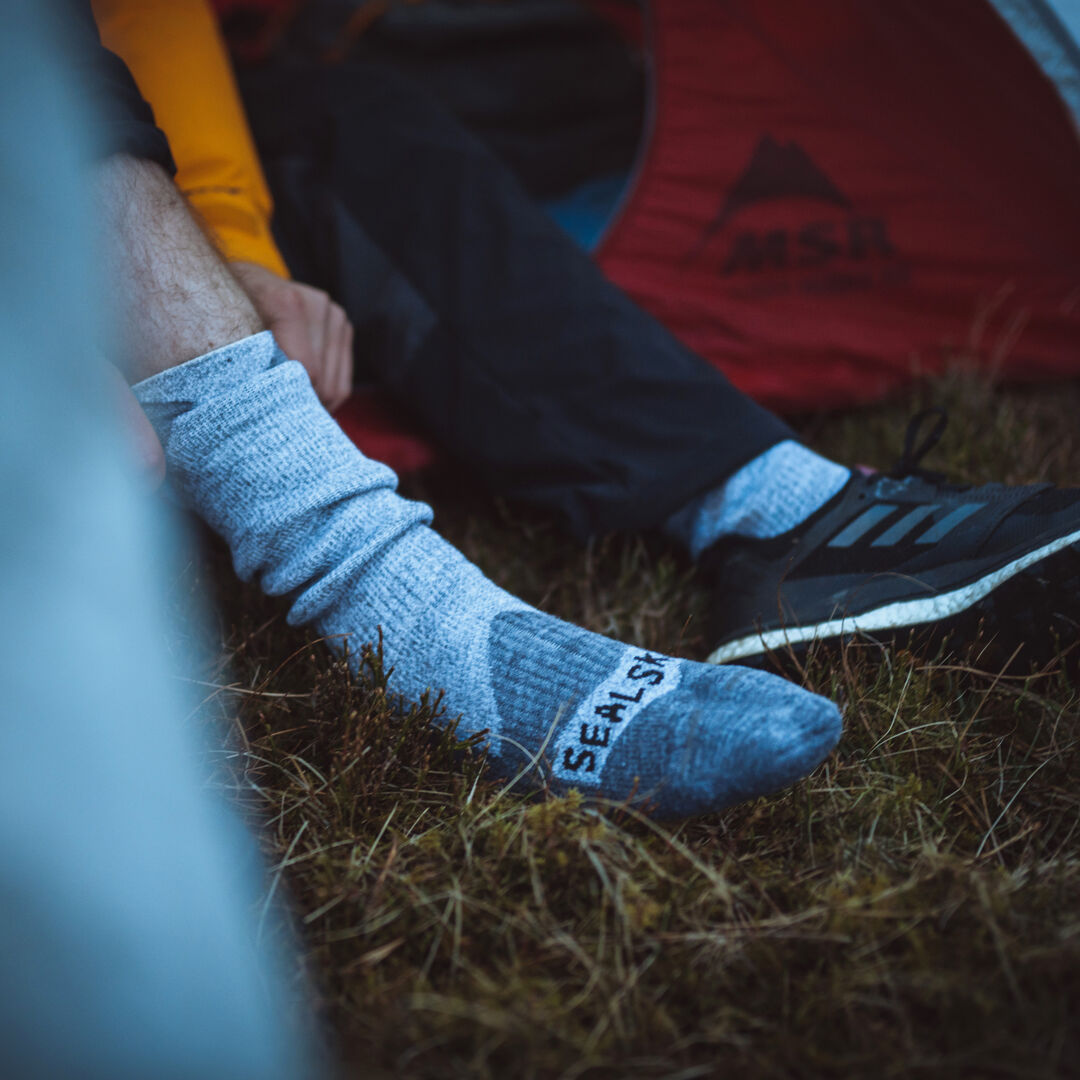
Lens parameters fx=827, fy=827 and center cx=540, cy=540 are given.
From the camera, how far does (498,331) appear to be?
961mm

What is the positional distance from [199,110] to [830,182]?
893mm

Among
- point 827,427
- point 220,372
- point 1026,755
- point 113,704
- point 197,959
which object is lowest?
point 1026,755

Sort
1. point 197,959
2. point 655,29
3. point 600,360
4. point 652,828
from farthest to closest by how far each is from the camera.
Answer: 1. point 655,29
2. point 600,360
3. point 652,828
4. point 197,959

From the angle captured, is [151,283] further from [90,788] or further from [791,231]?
[791,231]

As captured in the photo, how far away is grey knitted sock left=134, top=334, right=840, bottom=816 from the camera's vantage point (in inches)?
24.6

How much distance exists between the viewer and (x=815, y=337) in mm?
1291

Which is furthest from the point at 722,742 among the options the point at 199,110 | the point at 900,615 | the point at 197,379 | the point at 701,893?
the point at 199,110

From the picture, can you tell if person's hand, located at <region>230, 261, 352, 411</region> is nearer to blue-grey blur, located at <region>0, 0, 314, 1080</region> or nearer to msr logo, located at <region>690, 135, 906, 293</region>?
blue-grey blur, located at <region>0, 0, 314, 1080</region>

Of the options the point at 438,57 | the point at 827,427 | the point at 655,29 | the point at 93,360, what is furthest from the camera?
the point at 438,57

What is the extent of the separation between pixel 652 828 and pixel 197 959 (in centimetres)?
33

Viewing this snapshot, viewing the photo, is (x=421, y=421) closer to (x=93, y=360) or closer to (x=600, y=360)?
(x=600, y=360)

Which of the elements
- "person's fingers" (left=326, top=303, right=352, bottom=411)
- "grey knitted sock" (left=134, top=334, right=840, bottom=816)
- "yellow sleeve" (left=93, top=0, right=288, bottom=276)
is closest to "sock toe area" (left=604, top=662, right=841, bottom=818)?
"grey knitted sock" (left=134, top=334, right=840, bottom=816)

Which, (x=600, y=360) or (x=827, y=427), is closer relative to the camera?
(x=600, y=360)

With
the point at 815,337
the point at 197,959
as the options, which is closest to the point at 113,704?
the point at 197,959
